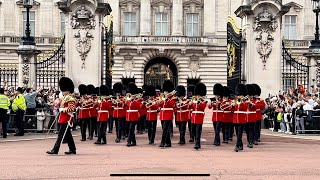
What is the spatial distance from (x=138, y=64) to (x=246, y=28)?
2989 centimetres

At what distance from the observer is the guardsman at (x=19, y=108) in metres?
21.4

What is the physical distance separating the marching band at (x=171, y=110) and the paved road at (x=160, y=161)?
49 cm

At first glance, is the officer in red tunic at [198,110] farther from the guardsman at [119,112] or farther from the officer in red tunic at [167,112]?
the guardsman at [119,112]

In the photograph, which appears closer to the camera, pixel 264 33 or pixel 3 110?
pixel 3 110

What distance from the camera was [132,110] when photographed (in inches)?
698

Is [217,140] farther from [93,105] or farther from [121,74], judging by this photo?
[121,74]

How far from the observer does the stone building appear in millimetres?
51625

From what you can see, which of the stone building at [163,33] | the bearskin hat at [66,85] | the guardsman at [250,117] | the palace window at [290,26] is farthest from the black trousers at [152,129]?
the palace window at [290,26]

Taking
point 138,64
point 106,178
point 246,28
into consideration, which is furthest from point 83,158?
point 138,64

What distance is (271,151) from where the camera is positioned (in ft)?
53.3

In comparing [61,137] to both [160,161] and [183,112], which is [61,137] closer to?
[160,161]

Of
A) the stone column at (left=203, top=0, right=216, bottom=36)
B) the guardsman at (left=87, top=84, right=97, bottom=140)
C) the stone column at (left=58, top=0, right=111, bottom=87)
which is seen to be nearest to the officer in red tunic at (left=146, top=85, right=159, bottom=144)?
the guardsman at (left=87, top=84, right=97, bottom=140)

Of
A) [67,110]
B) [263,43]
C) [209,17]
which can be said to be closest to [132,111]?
[67,110]

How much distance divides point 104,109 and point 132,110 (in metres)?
1.02
